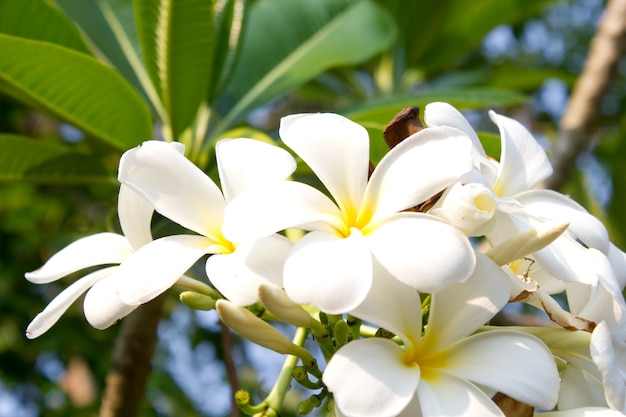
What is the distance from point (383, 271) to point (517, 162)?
0.28 meters

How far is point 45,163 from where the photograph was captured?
4.50 ft

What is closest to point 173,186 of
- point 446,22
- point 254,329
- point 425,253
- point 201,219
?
point 201,219

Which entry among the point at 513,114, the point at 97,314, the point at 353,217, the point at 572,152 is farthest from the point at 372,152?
the point at 513,114

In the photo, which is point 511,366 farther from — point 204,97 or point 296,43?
point 296,43

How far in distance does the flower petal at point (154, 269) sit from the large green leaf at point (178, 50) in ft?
2.26

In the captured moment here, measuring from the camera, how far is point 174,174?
0.74 metres

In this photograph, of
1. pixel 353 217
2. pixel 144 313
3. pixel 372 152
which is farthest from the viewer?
pixel 144 313

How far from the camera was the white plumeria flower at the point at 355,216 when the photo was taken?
61 cm

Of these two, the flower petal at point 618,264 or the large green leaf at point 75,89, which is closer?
the flower petal at point 618,264

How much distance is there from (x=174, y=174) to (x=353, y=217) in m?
0.17

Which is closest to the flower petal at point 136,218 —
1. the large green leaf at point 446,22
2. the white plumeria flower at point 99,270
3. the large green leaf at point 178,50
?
the white plumeria flower at point 99,270

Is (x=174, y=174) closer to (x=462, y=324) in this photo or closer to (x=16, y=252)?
(x=462, y=324)

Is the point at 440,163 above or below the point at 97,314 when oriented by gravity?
above

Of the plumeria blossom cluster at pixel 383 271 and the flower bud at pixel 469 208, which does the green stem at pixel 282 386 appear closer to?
the plumeria blossom cluster at pixel 383 271
